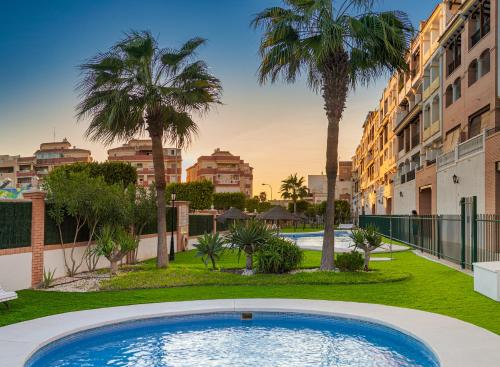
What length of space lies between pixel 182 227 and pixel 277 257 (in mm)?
14876

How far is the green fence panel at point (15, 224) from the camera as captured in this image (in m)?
13.2

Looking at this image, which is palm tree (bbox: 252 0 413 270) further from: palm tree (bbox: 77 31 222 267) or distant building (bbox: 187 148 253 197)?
distant building (bbox: 187 148 253 197)

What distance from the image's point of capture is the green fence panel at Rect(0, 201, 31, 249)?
1323cm

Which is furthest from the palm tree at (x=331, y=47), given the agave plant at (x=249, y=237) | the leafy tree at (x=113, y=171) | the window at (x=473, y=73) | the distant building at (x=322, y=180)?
the distant building at (x=322, y=180)

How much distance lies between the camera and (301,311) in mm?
10469

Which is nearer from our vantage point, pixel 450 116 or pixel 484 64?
pixel 484 64

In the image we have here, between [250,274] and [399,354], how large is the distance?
25.7 feet

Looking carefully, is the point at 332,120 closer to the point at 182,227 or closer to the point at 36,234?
the point at 36,234

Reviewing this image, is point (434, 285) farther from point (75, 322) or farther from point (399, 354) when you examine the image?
point (75, 322)

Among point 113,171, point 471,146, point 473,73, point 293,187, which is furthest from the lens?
point 293,187

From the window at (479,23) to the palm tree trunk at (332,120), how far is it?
15351mm

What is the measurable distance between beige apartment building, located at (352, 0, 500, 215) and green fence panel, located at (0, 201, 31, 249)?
11.9 metres

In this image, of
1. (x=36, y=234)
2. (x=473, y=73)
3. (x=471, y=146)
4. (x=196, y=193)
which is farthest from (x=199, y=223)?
(x=196, y=193)

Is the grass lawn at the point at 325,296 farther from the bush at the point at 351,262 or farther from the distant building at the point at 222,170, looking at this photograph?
the distant building at the point at 222,170
